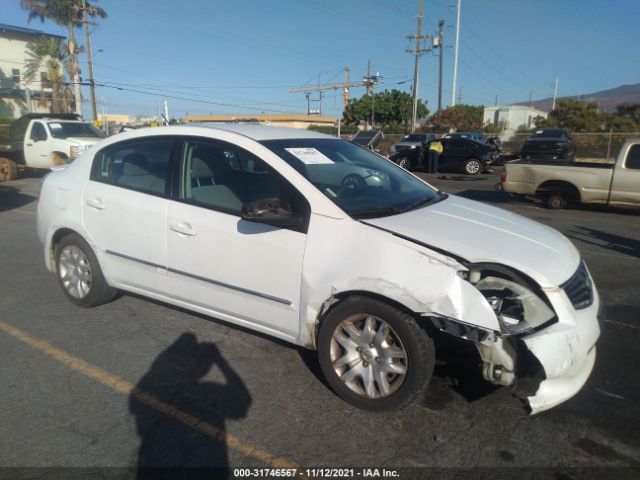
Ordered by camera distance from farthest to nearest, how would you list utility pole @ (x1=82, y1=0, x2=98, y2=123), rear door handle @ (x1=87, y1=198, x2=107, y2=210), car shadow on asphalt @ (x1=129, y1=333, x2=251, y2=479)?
utility pole @ (x1=82, y1=0, x2=98, y2=123) → rear door handle @ (x1=87, y1=198, x2=107, y2=210) → car shadow on asphalt @ (x1=129, y1=333, x2=251, y2=479)

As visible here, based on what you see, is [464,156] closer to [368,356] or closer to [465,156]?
[465,156]

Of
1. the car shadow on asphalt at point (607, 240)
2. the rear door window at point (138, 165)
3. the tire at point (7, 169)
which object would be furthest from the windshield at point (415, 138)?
the rear door window at point (138, 165)

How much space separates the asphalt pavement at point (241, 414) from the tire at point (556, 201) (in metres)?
7.07

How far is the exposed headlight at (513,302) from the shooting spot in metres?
2.63

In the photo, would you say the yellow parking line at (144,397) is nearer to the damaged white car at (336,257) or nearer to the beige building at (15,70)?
the damaged white car at (336,257)

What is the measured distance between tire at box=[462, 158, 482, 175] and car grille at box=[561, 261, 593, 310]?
58.1ft

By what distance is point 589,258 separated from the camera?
21.5 ft

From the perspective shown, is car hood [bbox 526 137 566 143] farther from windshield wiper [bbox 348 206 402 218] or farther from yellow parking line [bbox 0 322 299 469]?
yellow parking line [bbox 0 322 299 469]

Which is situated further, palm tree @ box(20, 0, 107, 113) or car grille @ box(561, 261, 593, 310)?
palm tree @ box(20, 0, 107, 113)

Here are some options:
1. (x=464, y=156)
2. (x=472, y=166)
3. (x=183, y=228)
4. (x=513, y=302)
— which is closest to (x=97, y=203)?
(x=183, y=228)

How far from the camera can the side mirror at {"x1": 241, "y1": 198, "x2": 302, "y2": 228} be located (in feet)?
9.92

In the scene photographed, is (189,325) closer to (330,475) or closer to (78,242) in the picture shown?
(78,242)

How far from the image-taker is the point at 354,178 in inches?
147

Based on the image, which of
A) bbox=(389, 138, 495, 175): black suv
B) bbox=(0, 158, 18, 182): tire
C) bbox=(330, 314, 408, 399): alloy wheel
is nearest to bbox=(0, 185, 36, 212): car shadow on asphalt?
bbox=(0, 158, 18, 182): tire
